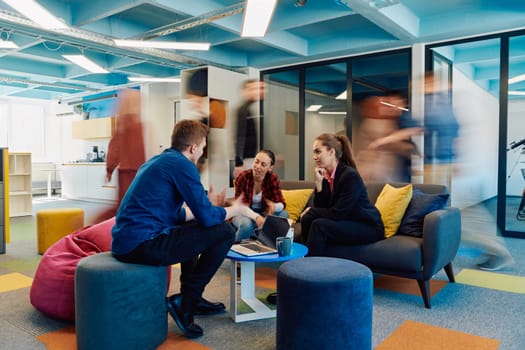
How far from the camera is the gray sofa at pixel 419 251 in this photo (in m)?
2.86

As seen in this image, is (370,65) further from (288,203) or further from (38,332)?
(38,332)

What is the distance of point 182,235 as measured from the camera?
2.27m

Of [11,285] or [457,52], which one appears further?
[457,52]

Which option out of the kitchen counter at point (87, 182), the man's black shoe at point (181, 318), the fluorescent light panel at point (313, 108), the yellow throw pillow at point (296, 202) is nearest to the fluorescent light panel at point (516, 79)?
the fluorescent light panel at point (313, 108)

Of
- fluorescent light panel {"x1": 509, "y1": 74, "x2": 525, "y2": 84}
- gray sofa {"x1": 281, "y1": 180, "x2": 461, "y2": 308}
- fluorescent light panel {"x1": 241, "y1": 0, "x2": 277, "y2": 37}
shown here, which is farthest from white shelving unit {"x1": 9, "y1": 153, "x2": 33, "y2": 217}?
fluorescent light panel {"x1": 509, "y1": 74, "x2": 525, "y2": 84}

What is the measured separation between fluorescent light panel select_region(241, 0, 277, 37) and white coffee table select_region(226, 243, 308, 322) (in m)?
2.23

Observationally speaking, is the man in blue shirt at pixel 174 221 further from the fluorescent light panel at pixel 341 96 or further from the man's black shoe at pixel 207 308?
the fluorescent light panel at pixel 341 96

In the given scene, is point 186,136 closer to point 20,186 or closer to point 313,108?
point 313,108

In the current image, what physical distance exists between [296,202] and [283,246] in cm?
173

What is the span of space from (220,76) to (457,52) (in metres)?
3.90

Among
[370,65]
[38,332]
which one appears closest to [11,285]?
[38,332]

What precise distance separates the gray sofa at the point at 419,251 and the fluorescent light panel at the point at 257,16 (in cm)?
221

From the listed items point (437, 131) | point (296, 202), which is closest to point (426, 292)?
point (296, 202)

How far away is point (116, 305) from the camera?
6.58 ft
